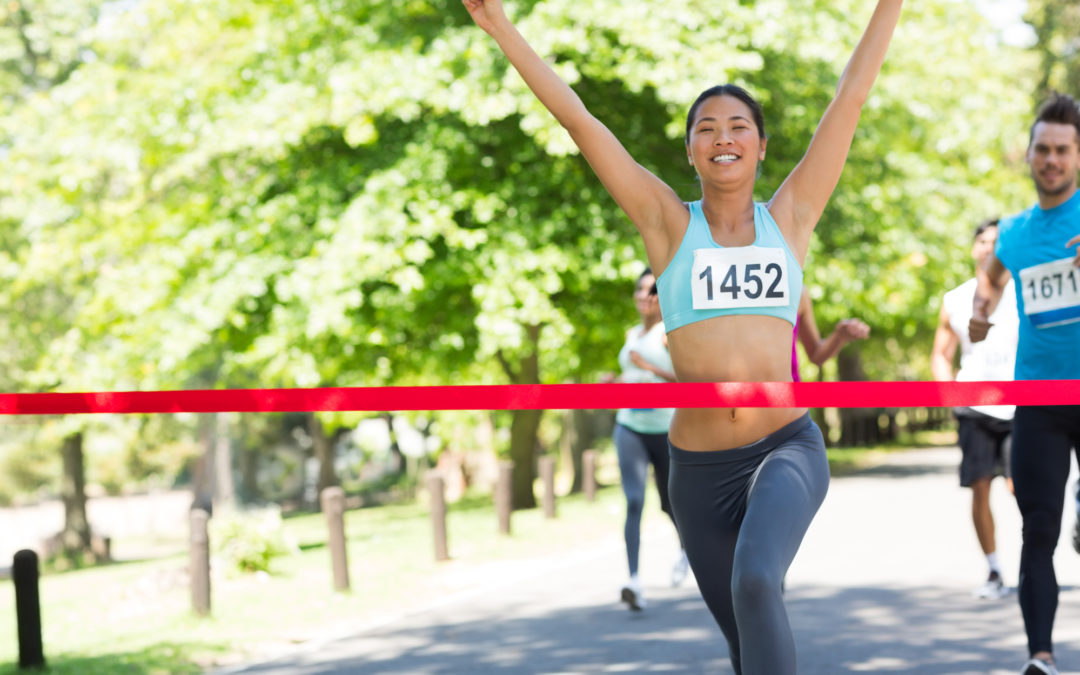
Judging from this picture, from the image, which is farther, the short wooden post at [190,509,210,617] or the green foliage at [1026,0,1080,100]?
the green foliage at [1026,0,1080,100]

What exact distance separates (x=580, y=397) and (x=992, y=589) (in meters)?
4.89

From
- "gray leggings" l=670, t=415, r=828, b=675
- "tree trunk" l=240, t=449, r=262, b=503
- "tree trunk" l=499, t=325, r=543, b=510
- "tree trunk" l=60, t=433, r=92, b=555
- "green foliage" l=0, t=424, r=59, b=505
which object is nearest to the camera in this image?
"gray leggings" l=670, t=415, r=828, b=675

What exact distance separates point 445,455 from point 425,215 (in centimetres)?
2136

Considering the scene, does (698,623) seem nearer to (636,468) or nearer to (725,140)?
(636,468)

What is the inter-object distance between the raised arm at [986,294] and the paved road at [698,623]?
4.99 feet

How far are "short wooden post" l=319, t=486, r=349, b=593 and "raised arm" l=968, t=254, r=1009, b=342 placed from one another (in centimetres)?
531

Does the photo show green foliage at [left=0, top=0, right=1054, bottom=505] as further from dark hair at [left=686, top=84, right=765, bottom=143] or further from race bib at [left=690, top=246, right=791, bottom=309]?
race bib at [left=690, top=246, right=791, bottom=309]

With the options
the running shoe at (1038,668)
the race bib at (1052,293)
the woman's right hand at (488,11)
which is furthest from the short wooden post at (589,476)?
the woman's right hand at (488,11)

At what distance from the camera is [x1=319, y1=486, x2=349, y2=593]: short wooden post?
935 cm

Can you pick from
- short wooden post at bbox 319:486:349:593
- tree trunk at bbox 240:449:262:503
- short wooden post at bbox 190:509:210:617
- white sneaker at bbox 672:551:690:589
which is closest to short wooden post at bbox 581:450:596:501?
short wooden post at bbox 319:486:349:593

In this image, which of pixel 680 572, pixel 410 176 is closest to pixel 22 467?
pixel 410 176

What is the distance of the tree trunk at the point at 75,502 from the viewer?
2358 cm

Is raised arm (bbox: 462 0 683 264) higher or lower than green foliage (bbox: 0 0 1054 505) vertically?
lower

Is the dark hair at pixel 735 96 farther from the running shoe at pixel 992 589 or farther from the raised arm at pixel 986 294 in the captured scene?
the running shoe at pixel 992 589
